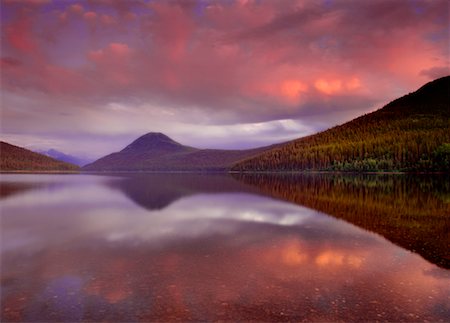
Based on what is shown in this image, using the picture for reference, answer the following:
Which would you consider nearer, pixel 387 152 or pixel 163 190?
pixel 163 190

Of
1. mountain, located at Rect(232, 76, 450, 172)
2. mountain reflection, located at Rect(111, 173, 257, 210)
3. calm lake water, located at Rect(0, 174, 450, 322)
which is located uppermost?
mountain, located at Rect(232, 76, 450, 172)

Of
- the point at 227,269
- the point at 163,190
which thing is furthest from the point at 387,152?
the point at 227,269

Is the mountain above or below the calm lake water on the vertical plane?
above

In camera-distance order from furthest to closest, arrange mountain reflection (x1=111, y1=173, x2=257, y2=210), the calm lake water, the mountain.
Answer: the mountain, mountain reflection (x1=111, y1=173, x2=257, y2=210), the calm lake water

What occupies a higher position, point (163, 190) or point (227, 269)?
point (163, 190)

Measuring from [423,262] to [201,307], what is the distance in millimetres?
10710

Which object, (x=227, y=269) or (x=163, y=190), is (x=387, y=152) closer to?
(x=163, y=190)

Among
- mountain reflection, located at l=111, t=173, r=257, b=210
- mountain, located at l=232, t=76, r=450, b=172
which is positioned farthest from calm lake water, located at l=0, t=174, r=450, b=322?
mountain, located at l=232, t=76, r=450, b=172

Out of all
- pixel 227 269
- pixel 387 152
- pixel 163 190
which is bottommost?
pixel 227 269

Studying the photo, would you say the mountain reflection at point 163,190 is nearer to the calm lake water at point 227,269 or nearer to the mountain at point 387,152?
the calm lake water at point 227,269

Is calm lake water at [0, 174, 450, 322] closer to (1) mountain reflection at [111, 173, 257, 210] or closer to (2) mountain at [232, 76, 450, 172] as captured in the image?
(1) mountain reflection at [111, 173, 257, 210]

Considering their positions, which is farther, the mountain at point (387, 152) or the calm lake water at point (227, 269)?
the mountain at point (387, 152)

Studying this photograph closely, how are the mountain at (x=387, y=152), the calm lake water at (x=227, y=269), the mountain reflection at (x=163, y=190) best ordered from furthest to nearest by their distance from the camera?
1. the mountain at (x=387, y=152)
2. the mountain reflection at (x=163, y=190)
3. the calm lake water at (x=227, y=269)

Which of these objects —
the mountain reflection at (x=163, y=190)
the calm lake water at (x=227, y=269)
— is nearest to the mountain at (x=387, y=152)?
the mountain reflection at (x=163, y=190)
